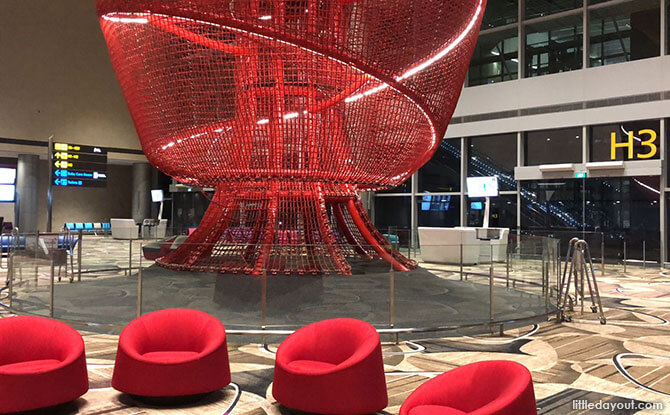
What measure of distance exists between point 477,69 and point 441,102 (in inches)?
429

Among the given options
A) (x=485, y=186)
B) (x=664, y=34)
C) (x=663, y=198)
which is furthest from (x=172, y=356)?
(x=664, y=34)

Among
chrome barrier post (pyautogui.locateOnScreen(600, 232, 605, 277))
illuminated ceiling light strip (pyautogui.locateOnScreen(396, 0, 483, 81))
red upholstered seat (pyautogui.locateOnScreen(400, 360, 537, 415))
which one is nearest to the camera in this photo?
red upholstered seat (pyautogui.locateOnScreen(400, 360, 537, 415))

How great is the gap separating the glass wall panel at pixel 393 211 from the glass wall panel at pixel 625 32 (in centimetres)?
689

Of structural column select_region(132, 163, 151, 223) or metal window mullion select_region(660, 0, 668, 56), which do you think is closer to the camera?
metal window mullion select_region(660, 0, 668, 56)

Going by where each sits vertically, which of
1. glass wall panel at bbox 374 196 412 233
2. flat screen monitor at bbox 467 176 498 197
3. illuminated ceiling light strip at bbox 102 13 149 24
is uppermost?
illuminated ceiling light strip at bbox 102 13 149 24

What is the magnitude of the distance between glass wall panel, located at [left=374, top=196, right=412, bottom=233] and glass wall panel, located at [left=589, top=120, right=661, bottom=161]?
603cm

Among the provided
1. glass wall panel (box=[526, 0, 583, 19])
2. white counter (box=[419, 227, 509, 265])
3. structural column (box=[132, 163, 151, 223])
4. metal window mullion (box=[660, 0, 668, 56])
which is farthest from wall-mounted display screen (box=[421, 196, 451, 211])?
structural column (box=[132, 163, 151, 223])

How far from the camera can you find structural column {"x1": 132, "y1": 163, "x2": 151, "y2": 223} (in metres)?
26.7

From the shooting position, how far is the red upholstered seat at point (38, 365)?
2.99 meters

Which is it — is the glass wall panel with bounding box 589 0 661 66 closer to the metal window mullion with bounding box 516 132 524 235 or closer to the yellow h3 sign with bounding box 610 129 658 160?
the yellow h3 sign with bounding box 610 129 658 160

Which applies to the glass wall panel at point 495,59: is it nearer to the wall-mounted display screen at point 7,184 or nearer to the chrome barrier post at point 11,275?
the chrome barrier post at point 11,275

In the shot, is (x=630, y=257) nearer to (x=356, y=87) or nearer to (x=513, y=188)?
(x=513, y=188)

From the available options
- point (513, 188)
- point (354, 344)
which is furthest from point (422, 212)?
point (354, 344)

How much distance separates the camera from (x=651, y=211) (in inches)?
545
